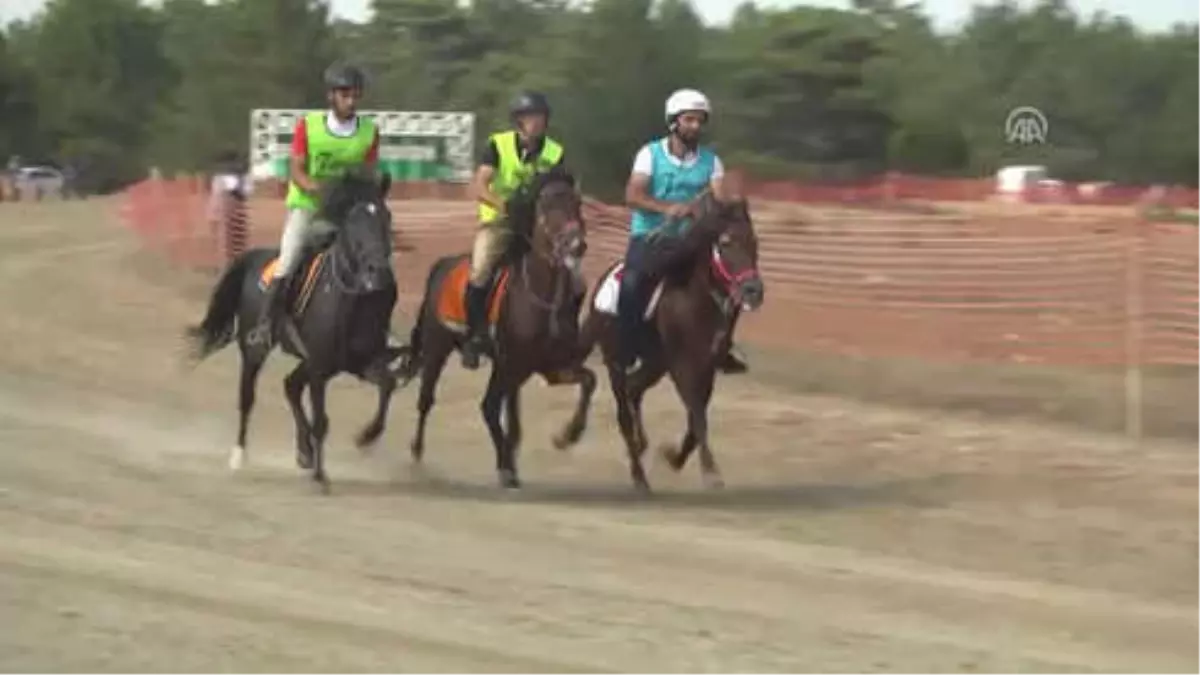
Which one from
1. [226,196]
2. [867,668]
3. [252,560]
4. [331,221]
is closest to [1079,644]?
[867,668]

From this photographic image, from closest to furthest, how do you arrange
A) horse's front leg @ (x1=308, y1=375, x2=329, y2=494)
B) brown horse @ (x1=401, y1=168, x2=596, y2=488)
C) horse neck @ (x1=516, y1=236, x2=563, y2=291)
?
brown horse @ (x1=401, y1=168, x2=596, y2=488)
horse neck @ (x1=516, y1=236, x2=563, y2=291)
horse's front leg @ (x1=308, y1=375, x2=329, y2=494)

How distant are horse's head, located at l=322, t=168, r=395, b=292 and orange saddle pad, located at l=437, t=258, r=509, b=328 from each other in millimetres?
828

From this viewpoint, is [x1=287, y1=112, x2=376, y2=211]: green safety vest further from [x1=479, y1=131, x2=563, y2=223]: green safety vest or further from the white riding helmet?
the white riding helmet

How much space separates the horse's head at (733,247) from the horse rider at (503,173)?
4.27 feet

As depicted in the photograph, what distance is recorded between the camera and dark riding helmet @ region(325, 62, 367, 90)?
51.5 feet

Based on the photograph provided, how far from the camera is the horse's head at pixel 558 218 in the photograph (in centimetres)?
1487

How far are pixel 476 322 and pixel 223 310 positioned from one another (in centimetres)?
281

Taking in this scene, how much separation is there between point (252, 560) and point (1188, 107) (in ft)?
253

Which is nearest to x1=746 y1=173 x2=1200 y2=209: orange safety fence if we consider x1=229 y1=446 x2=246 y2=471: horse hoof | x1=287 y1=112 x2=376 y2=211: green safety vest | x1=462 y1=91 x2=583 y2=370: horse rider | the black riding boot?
x1=229 y1=446 x2=246 y2=471: horse hoof

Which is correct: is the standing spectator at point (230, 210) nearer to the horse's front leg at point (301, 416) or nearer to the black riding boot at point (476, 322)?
the horse's front leg at point (301, 416)

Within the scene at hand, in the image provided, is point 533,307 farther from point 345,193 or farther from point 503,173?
point 345,193

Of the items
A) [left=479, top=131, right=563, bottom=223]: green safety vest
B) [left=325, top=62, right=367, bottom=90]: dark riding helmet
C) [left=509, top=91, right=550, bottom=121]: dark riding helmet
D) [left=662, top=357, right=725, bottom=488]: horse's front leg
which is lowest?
[left=662, top=357, right=725, bottom=488]: horse's front leg

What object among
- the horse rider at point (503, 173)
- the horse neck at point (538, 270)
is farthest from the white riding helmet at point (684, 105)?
the horse neck at point (538, 270)

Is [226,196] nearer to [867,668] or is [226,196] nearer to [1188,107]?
[867,668]
